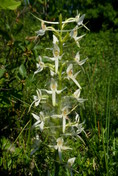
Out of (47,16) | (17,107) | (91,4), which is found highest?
A: (91,4)

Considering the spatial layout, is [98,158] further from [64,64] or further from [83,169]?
[64,64]

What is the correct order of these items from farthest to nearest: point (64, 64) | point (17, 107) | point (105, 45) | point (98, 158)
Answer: point (105, 45), point (17, 107), point (98, 158), point (64, 64)

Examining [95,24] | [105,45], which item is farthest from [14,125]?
[95,24]

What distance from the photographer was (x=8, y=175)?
2139 mm

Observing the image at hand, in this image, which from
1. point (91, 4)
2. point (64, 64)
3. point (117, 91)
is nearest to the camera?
point (64, 64)

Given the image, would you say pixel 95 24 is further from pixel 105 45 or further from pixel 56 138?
pixel 56 138

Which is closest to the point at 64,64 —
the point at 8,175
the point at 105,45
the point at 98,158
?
the point at 98,158

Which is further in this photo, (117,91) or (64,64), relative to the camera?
(117,91)

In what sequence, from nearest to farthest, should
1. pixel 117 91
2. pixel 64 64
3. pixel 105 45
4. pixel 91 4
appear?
pixel 64 64, pixel 117 91, pixel 105 45, pixel 91 4

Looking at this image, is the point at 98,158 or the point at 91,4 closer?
the point at 98,158

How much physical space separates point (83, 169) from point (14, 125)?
83cm

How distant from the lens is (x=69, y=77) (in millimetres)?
1461

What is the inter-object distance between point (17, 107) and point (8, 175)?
0.58 m

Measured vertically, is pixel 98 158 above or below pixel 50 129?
below
